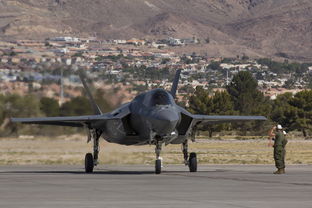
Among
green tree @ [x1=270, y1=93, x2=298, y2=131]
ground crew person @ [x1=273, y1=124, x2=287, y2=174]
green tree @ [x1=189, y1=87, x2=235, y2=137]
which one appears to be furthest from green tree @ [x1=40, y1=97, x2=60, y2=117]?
green tree @ [x1=270, y1=93, x2=298, y2=131]

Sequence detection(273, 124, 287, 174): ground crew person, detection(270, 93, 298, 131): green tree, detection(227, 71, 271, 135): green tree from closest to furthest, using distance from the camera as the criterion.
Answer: detection(273, 124, 287, 174): ground crew person → detection(270, 93, 298, 131): green tree → detection(227, 71, 271, 135): green tree

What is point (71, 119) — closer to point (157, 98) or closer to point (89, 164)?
point (89, 164)

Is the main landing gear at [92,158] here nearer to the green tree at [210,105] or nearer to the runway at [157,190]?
the runway at [157,190]

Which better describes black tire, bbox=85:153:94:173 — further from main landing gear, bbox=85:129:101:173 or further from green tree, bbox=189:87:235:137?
green tree, bbox=189:87:235:137

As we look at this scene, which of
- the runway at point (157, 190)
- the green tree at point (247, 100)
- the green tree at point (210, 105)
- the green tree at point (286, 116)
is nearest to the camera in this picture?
the runway at point (157, 190)

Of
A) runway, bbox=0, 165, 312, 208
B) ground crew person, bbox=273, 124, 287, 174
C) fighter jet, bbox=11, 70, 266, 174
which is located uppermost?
fighter jet, bbox=11, 70, 266, 174

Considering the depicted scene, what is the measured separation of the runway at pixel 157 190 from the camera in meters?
20.8

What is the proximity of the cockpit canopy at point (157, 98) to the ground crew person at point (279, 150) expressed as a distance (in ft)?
13.8

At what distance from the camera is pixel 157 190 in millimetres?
24797

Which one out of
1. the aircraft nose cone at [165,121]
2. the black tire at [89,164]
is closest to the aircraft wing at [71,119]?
the black tire at [89,164]

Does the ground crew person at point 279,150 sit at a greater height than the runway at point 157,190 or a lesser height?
greater

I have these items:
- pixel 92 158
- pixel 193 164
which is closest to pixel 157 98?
pixel 193 164

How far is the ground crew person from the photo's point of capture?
33.9 metres

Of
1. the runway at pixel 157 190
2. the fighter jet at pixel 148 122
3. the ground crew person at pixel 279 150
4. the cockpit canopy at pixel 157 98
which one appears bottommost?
the runway at pixel 157 190
